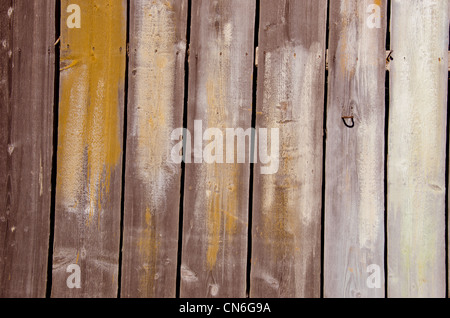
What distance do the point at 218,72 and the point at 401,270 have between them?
104 centimetres

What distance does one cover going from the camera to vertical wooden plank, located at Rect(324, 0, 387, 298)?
1.27m

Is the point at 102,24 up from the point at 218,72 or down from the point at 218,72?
up

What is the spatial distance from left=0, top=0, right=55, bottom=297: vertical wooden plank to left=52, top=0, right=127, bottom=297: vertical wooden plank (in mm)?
55

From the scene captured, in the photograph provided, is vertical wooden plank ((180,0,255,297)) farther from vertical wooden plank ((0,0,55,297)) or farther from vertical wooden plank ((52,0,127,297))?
vertical wooden plank ((0,0,55,297))

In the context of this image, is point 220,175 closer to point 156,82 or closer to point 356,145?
point 156,82

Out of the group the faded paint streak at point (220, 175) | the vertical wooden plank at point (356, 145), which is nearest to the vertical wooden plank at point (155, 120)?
the faded paint streak at point (220, 175)

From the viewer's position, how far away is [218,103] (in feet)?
4.17

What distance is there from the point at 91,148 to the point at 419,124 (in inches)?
49.9

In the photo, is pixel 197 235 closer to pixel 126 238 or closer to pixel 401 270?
pixel 126 238

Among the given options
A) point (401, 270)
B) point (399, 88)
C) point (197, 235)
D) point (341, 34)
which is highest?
point (341, 34)

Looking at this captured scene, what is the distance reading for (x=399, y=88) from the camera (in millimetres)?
1269

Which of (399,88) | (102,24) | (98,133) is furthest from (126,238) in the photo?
(399,88)

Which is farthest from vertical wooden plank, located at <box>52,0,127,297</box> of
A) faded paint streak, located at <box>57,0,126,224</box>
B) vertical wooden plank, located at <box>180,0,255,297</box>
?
vertical wooden plank, located at <box>180,0,255,297</box>

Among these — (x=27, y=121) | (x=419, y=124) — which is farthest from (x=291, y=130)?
(x=27, y=121)
